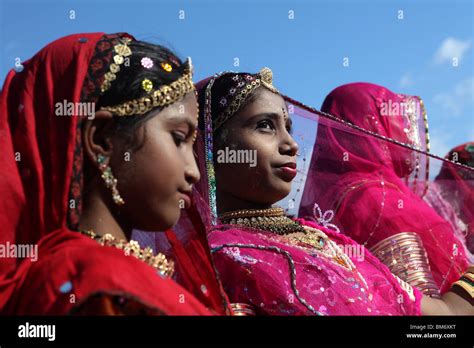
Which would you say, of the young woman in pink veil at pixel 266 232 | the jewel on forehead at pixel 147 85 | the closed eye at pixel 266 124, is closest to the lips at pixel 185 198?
the jewel on forehead at pixel 147 85

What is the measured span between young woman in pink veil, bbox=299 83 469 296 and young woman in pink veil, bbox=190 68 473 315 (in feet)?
1.35

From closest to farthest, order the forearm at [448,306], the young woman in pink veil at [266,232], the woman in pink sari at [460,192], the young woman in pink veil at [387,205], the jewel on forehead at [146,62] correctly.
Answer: the jewel on forehead at [146,62] → the young woman in pink veil at [266,232] → the forearm at [448,306] → the young woman in pink veil at [387,205] → the woman in pink sari at [460,192]

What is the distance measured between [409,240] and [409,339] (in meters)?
1.70

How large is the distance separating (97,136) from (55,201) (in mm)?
251

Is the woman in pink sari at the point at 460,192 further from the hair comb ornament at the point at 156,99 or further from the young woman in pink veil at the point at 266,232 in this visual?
the hair comb ornament at the point at 156,99

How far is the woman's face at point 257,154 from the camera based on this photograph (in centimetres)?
367

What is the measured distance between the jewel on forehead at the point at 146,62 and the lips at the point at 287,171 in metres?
1.31

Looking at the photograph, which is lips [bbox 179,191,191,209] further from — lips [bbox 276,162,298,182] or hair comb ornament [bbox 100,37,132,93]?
lips [bbox 276,162,298,182]

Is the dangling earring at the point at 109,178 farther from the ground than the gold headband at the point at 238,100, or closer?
closer

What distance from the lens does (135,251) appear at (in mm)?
2389

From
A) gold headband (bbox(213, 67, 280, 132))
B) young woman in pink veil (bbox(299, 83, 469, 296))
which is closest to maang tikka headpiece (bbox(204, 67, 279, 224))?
gold headband (bbox(213, 67, 280, 132))

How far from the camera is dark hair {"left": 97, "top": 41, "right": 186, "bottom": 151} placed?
236cm

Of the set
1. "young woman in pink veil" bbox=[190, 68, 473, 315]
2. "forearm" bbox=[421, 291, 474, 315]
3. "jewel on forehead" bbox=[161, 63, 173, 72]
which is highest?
"jewel on forehead" bbox=[161, 63, 173, 72]

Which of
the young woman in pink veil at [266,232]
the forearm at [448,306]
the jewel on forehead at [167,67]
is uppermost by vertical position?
the jewel on forehead at [167,67]
